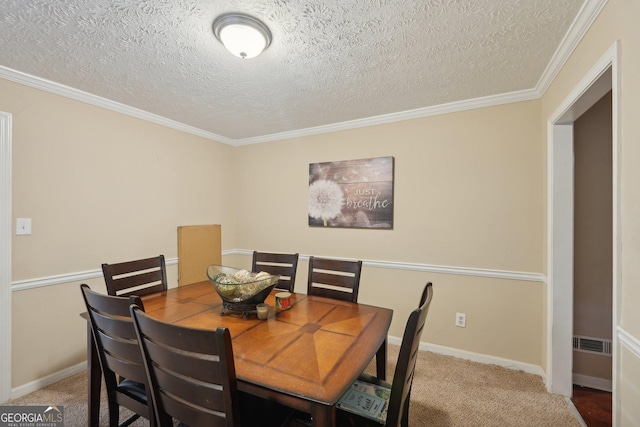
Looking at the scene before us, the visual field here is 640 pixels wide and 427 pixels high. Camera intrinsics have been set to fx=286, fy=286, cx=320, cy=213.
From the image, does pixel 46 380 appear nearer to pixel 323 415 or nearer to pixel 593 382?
pixel 323 415

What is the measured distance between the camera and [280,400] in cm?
100

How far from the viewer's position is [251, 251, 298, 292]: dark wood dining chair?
2385 millimetres

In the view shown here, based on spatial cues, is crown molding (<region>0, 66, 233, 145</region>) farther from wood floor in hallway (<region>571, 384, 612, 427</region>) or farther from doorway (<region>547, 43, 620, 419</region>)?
wood floor in hallway (<region>571, 384, 612, 427</region>)

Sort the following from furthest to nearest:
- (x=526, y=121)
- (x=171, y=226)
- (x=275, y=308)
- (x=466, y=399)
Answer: (x=171, y=226)
(x=526, y=121)
(x=466, y=399)
(x=275, y=308)

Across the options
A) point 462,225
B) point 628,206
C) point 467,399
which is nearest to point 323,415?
point 628,206

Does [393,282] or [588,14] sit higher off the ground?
[588,14]

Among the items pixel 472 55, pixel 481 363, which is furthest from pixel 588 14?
pixel 481 363

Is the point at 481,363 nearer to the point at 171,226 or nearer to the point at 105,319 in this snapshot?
the point at 105,319

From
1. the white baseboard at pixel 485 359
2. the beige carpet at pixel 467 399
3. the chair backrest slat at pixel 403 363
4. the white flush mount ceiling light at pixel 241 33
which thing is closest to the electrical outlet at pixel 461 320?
the white baseboard at pixel 485 359

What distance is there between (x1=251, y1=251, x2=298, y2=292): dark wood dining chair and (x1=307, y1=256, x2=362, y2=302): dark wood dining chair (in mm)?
186

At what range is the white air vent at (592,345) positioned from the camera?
222cm

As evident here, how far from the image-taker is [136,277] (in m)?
2.09

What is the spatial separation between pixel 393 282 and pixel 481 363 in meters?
1.01

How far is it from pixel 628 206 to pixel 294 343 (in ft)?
4.91
